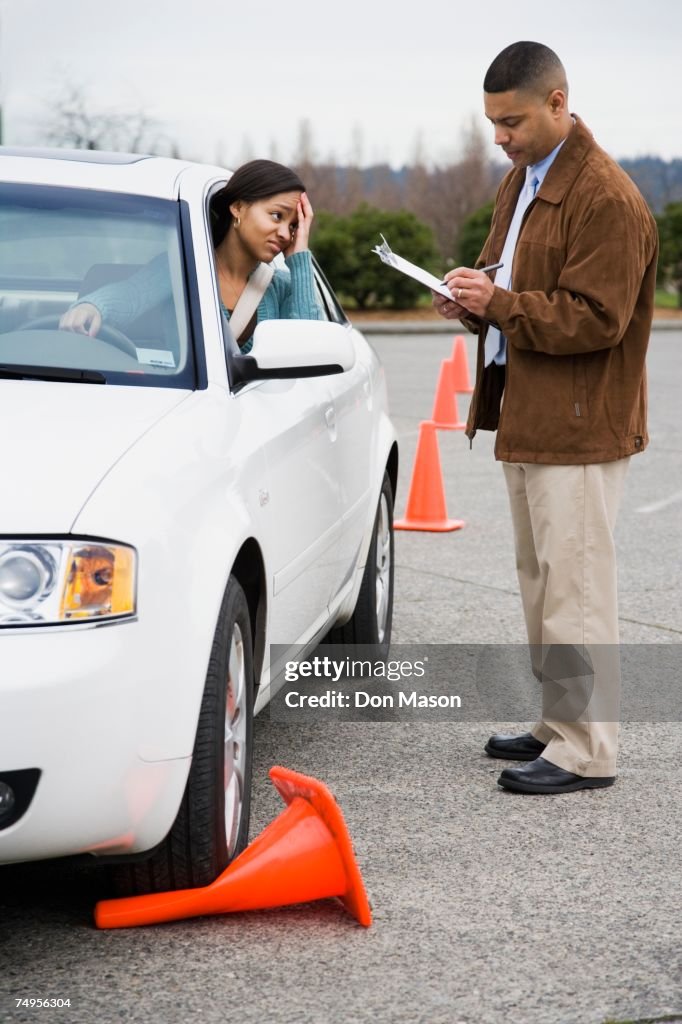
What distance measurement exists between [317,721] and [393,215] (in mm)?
30968

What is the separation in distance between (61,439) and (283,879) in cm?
110

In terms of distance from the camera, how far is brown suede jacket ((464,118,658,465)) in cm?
409

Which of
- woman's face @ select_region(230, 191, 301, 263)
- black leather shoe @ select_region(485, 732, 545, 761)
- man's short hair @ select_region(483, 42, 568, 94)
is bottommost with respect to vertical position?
black leather shoe @ select_region(485, 732, 545, 761)

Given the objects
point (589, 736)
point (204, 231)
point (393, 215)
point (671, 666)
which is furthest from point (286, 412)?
point (393, 215)

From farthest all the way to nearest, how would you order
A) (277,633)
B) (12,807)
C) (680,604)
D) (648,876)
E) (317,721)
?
(680,604)
(317,721)
(277,633)
(648,876)
(12,807)

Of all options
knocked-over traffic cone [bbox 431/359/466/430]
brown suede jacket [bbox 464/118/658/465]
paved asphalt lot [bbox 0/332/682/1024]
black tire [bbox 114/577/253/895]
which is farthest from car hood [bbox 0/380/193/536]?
knocked-over traffic cone [bbox 431/359/466/430]

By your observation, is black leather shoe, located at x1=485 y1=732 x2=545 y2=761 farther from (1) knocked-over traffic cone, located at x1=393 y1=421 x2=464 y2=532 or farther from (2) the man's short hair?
(1) knocked-over traffic cone, located at x1=393 y1=421 x2=464 y2=532

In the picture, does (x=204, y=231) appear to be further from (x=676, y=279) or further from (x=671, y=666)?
(x=676, y=279)

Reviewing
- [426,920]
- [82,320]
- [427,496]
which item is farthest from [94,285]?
[427,496]

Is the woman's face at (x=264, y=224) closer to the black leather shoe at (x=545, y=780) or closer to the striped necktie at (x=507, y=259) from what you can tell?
the striped necktie at (x=507, y=259)

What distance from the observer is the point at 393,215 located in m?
35.1

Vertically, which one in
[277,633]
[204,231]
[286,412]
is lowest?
[277,633]

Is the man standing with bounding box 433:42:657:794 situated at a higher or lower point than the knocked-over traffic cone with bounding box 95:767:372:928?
higher

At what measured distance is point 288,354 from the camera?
3.83 m
